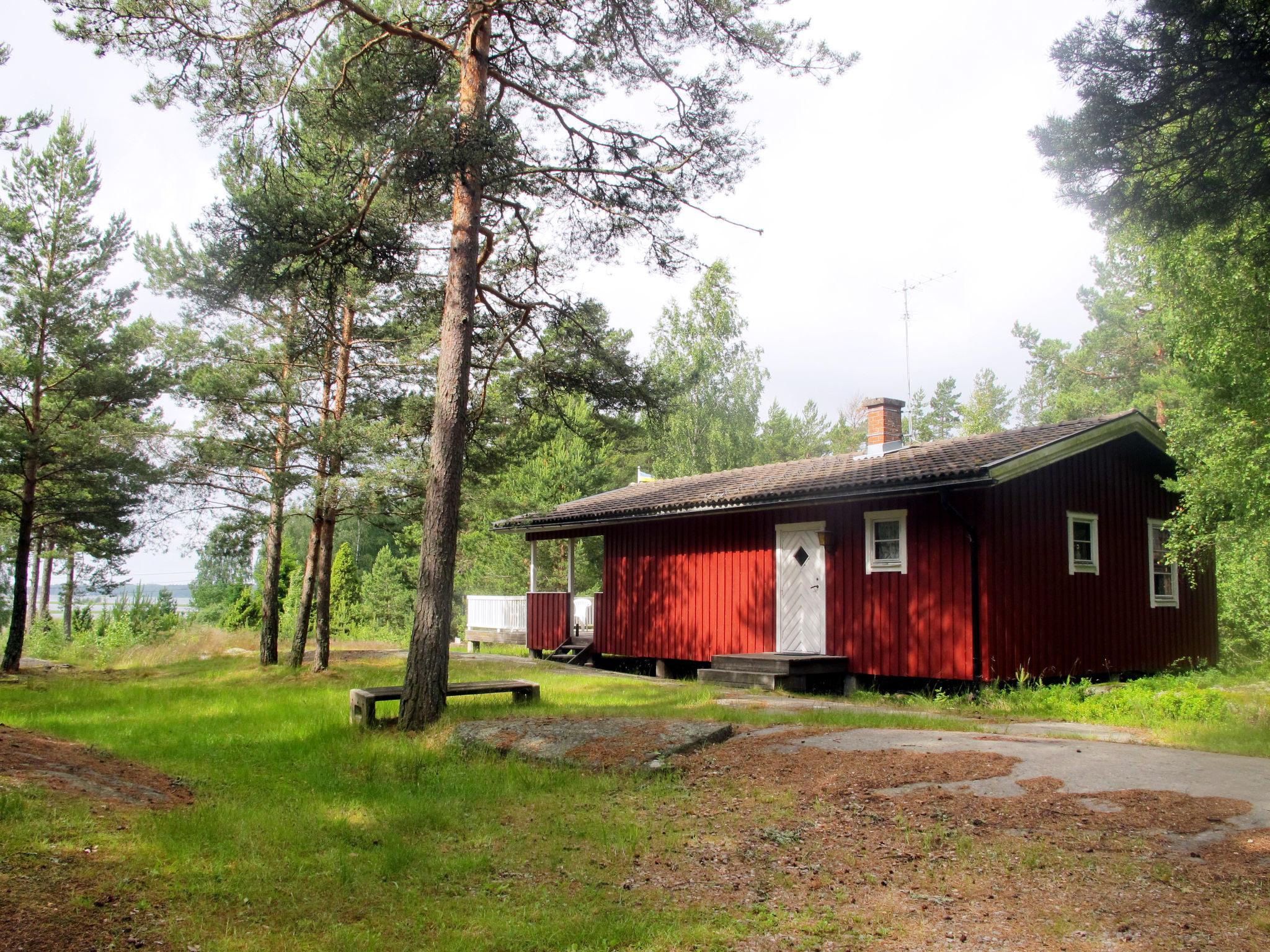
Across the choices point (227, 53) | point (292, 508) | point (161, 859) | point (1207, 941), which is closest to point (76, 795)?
point (161, 859)

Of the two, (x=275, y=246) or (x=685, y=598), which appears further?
(x=685, y=598)

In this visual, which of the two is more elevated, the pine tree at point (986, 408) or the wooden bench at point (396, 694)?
the pine tree at point (986, 408)

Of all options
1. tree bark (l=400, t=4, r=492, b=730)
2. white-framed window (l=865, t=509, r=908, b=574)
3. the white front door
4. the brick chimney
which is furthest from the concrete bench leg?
the brick chimney

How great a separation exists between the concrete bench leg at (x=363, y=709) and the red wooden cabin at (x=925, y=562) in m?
6.84

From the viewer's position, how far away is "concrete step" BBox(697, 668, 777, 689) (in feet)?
43.3

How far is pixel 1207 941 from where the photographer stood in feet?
12.2

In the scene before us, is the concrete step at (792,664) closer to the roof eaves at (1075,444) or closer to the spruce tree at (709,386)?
the roof eaves at (1075,444)

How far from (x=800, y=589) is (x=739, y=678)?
1741mm

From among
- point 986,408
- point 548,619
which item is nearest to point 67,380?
point 548,619

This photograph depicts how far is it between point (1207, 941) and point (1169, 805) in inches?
79.0

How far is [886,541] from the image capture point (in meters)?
13.3

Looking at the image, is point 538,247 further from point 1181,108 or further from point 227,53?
point 1181,108

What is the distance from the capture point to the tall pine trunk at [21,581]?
53.8 feet

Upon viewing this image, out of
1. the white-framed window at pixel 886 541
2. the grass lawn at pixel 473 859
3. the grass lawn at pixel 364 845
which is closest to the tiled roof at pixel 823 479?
the white-framed window at pixel 886 541
